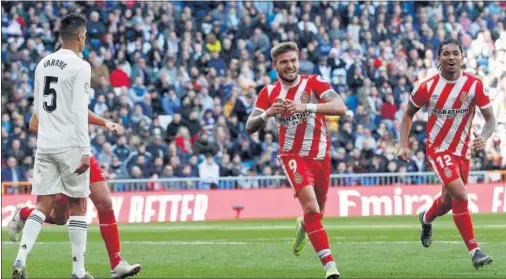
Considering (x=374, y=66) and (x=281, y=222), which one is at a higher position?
(x=374, y=66)

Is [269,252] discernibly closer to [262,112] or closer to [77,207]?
[262,112]

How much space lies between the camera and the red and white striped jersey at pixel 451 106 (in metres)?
14.0

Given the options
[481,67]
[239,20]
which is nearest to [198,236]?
[239,20]

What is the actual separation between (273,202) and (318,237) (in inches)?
622

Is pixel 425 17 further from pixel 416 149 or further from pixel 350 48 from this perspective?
pixel 416 149

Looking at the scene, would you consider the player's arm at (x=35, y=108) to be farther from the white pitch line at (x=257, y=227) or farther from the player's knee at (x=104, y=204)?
the white pitch line at (x=257, y=227)

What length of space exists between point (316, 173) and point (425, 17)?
2240 centimetres

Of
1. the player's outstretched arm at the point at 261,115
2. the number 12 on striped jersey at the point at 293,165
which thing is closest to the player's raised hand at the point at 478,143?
the number 12 on striped jersey at the point at 293,165

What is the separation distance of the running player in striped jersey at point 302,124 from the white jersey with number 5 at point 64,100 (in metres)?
1.98

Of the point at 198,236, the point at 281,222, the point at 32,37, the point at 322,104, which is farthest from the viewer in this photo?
the point at 32,37

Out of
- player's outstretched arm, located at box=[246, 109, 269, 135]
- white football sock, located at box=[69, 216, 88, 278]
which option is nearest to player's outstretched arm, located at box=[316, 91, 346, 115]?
player's outstretched arm, located at box=[246, 109, 269, 135]

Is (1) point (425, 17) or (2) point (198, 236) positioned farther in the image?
(1) point (425, 17)

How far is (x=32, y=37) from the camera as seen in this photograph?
2922cm

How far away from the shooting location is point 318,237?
1230cm
